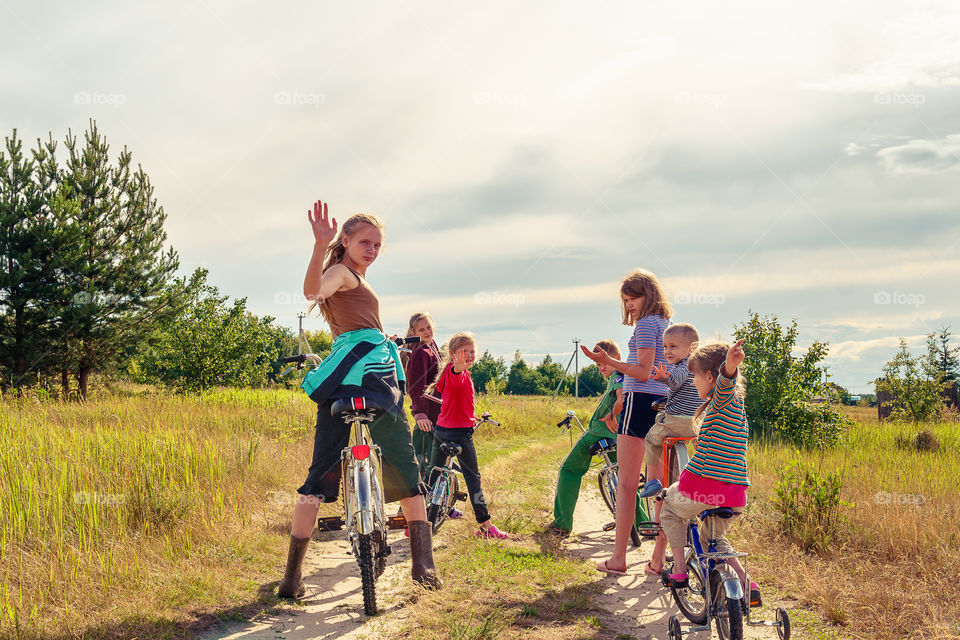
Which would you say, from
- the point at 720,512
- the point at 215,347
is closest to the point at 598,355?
the point at 720,512

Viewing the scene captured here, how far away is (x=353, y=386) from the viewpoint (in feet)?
12.3

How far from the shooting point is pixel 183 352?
1866 cm

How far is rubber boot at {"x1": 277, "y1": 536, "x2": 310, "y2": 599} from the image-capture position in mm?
3920

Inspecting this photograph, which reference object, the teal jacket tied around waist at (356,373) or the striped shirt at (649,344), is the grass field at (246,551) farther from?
the striped shirt at (649,344)

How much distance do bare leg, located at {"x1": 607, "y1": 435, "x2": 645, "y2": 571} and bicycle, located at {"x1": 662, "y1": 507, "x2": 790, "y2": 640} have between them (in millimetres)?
1151

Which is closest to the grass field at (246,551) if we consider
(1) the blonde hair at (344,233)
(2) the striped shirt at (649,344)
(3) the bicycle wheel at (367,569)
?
(3) the bicycle wheel at (367,569)

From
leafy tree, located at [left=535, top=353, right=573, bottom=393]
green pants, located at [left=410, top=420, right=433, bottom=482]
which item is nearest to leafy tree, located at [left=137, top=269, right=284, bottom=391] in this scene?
green pants, located at [left=410, top=420, right=433, bottom=482]

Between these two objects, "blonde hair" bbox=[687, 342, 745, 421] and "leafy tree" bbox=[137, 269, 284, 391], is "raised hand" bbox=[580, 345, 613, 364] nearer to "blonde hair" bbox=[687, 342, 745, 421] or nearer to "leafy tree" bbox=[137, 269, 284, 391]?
"blonde hair" bbox=[687, 342, 745, 421]

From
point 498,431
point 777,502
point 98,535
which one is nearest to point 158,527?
point 98,535

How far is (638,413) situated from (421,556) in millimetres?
1885

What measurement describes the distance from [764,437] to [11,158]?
24.1 m

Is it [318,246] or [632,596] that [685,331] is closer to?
[632,596]

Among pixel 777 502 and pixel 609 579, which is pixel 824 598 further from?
pixel 777 502

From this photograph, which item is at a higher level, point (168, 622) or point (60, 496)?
point (60, 496)
